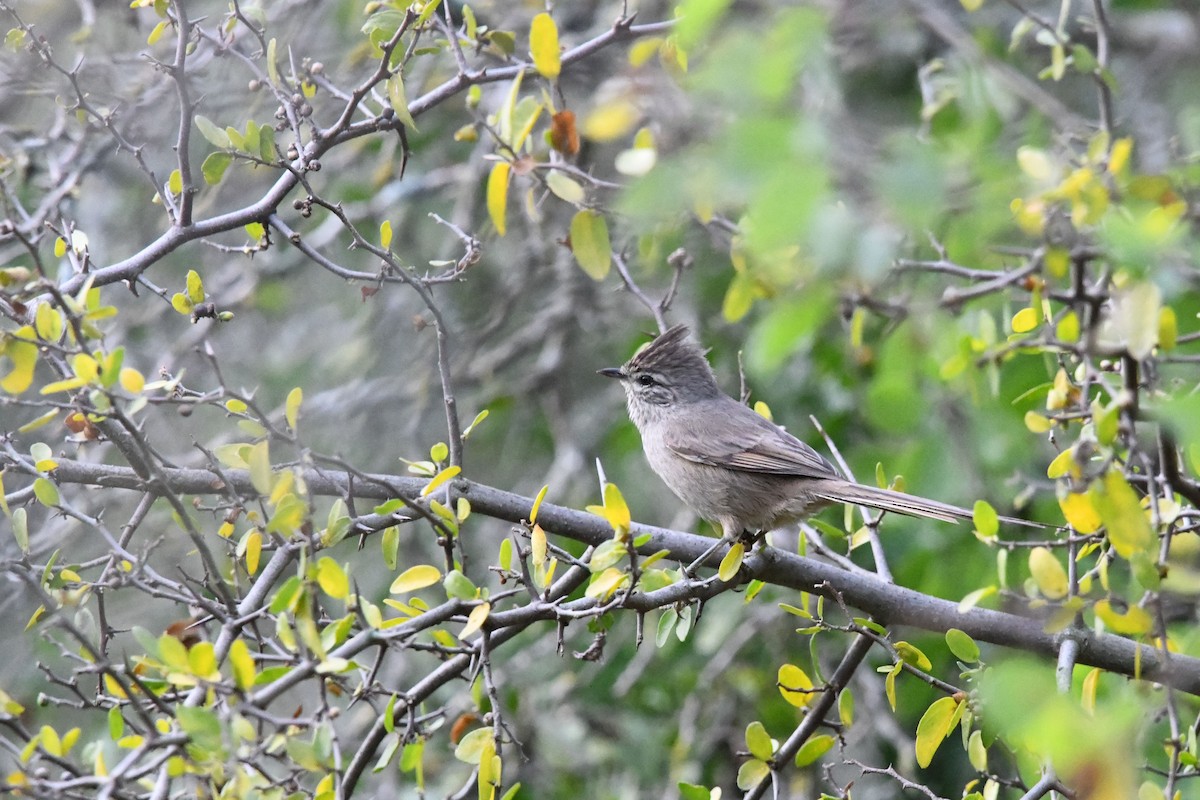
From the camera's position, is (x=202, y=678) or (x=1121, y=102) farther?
(x=1121, y=102)

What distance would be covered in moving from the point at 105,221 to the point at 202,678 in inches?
253

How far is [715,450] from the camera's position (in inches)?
236

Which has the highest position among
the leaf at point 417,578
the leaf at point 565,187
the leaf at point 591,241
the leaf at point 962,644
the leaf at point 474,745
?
the leaf at point 565,187

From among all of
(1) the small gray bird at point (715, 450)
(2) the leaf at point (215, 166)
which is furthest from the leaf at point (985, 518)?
(2) the leaf at point (215, 166)

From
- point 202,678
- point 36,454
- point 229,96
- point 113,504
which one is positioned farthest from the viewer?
point 229,96

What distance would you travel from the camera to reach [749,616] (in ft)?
22.7

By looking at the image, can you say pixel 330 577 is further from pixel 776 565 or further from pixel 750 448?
pixel 750 448

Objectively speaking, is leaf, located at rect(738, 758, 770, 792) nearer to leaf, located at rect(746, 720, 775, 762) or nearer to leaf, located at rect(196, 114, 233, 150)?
leaf, located at rect(746, 720, 775, 762)

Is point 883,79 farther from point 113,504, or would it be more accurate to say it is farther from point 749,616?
point 113,504

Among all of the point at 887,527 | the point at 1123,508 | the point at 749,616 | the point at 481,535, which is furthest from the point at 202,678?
the point at 481,535

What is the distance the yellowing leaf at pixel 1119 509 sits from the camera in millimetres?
2400

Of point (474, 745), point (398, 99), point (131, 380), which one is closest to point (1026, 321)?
point (474, 745)

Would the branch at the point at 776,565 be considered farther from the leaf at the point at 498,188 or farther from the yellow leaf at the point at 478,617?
the leaf at the point at 498,188

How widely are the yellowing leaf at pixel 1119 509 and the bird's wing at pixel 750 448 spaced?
123 inches
